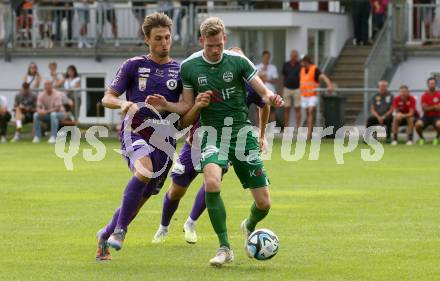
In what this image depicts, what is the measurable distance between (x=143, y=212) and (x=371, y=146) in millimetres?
14344

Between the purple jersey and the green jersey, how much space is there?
367 mm

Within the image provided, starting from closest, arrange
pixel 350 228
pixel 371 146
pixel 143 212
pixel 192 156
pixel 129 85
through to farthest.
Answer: pixel 129 85 → pixel 192 156 → pixel 350 228 → pixel 143 212 → pixel 371 146

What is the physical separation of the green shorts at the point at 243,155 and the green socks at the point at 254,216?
33 cm

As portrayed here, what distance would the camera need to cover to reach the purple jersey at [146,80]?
460 inches

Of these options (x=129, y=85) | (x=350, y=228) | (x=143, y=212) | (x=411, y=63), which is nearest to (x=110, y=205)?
(x=143, y=212)

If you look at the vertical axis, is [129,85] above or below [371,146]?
above

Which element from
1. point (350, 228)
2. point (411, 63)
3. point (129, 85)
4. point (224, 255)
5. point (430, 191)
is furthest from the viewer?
point (411, 63)

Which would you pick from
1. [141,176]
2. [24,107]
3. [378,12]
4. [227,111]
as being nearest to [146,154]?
[141,176]

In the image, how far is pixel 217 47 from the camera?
11117mm

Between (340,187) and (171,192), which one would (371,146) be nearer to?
(340,187)

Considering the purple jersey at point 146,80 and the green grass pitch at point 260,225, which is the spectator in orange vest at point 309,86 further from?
the purple jersey at point 146,80

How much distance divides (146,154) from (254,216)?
1114mm

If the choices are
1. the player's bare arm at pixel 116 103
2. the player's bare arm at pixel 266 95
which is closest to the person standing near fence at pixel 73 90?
the player's bare arm at pixel 116 103

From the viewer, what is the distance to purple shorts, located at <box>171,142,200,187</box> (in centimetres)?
1266
